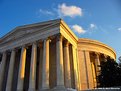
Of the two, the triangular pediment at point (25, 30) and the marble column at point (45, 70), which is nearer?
the marble column at point (45, 70)

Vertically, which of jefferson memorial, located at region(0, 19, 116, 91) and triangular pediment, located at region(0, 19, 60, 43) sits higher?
triangular pediment, located at region(0, 19, 60, 43)

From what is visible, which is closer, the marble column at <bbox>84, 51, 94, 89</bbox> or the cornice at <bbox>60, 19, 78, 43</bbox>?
the cornice at <bbox>60, 19, 78, 43</bbox>

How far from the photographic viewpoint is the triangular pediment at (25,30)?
107ft

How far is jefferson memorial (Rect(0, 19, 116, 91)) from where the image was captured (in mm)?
29828

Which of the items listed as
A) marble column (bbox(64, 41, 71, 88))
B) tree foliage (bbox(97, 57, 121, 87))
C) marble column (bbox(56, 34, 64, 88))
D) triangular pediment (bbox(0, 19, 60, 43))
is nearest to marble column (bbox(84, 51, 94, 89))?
marble column (bbox(64, 41, 71, 88))

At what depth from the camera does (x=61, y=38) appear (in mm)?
30672

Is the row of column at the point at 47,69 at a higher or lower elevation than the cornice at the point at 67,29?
lower

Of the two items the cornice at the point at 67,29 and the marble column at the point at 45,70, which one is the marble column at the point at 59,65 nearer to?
the marble column at the point at 45,70

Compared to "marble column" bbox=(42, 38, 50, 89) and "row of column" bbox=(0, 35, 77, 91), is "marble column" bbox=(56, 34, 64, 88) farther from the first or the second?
"marble column" bbox=(42, 38, 50, 89)

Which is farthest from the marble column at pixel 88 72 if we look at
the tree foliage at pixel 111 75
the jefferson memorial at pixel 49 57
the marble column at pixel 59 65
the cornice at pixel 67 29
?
the marble column at pixel 59 65

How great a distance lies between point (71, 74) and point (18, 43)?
41.9 ft

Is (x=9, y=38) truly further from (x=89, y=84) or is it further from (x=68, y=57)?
(x=89, y=84)

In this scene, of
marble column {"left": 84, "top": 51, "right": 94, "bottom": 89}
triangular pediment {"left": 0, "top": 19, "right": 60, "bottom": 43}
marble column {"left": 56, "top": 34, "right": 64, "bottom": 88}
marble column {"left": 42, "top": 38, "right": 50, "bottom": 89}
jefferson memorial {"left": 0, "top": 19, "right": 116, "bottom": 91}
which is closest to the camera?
marble column {"left": 56, "top": 34, "right": 64, "bottom": 88}

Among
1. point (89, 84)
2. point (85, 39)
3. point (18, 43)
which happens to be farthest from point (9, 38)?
point (89, 84)
